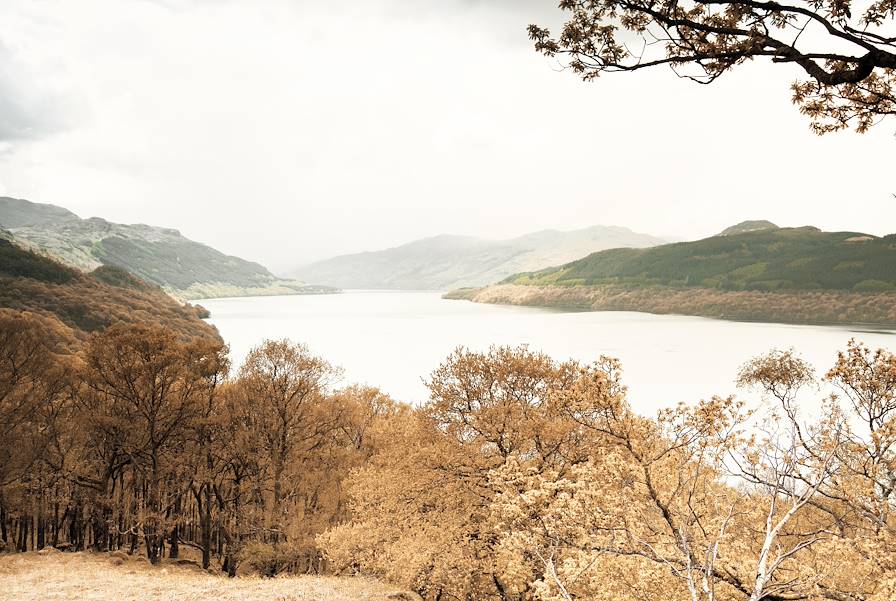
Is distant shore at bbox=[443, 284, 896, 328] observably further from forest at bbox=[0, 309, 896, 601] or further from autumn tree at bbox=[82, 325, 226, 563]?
autumn tree at bbox=[82, 325, 226, 563]

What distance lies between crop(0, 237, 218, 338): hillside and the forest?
63139 mm

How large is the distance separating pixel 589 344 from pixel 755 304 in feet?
297

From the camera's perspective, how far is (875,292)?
130 metres

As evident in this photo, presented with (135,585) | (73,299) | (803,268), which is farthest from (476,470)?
(803,268)

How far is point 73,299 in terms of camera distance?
98.9 metres

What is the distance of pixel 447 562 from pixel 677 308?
170342 millimetres

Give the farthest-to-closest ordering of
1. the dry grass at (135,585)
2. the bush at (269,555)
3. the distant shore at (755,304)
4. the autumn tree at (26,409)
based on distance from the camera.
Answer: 1. the distant shore at (755,304)
2. the bush at (269,555)
3. the autumn tree at (26,409)
4. the dry grass at (135,585)

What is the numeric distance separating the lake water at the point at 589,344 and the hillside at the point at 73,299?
1340cm

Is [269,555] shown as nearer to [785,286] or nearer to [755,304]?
[755,304]

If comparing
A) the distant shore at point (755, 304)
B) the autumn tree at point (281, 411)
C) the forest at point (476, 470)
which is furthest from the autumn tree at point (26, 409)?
the distant shore at point (755, 304)

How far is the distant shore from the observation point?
126m

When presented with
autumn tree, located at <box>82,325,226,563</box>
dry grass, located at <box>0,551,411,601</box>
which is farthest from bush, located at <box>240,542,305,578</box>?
autumn tree, located at <box>82,325,226,563</box>

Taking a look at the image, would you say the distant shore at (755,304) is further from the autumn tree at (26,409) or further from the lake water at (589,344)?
the autumn tree at (26,409)

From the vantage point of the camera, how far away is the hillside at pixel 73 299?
300 feet
